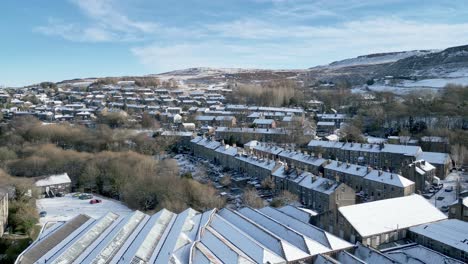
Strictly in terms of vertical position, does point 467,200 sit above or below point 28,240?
above

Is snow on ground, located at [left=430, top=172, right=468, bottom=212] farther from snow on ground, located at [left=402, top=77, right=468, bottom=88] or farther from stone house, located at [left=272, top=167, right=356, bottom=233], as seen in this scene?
snow on ground, located at [left=402, top=77, right=468, bottom=88]

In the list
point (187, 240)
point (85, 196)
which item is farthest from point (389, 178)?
point (85, 196)

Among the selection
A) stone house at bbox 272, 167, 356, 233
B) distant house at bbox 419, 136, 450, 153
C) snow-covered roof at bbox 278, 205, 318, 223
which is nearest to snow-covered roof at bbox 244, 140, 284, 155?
stone house at bbox 272, 167, 356, 233

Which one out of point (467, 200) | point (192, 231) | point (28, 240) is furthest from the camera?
point (28, 240)

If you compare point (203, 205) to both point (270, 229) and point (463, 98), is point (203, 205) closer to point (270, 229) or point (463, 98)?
point (270, 229)

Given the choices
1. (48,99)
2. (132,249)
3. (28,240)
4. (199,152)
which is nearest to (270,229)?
(132,249)

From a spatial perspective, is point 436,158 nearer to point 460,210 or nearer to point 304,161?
point 304,161

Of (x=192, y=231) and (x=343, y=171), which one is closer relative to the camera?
(x=192, y=231)
